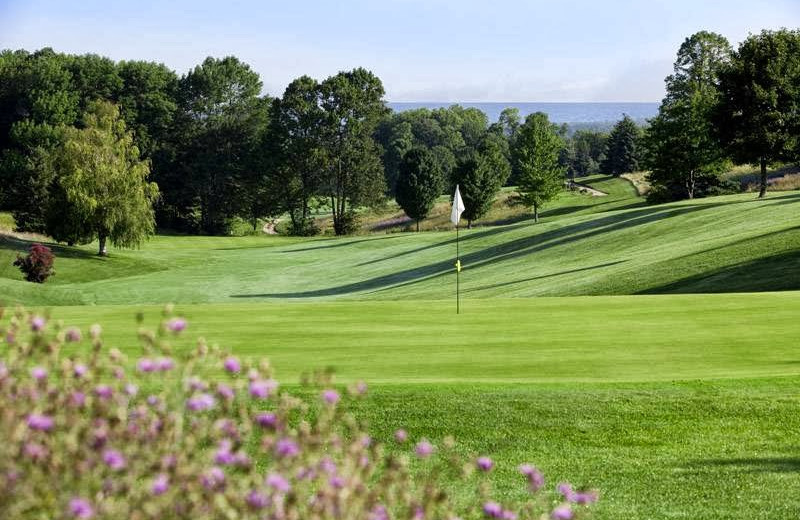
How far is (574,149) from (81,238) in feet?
343

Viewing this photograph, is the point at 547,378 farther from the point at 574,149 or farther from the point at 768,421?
the point at 574,149

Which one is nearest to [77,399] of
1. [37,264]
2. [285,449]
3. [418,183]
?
[285,449]

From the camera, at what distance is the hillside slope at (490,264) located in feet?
124

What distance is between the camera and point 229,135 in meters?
97.8

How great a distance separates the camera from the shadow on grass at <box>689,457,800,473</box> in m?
9.86

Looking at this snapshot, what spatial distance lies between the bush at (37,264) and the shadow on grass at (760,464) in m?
49.6

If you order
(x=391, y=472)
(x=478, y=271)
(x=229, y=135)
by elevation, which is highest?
(x=229, y=135)

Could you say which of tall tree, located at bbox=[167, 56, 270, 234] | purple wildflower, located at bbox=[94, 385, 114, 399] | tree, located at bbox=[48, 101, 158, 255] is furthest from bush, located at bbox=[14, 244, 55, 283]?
purple wildflower, located at bbox=[94, 385, 114, 399]

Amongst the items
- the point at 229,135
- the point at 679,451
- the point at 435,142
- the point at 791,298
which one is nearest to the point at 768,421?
the point at 679,451

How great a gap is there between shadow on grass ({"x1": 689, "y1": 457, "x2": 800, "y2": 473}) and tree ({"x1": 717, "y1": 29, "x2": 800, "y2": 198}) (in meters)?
49.6

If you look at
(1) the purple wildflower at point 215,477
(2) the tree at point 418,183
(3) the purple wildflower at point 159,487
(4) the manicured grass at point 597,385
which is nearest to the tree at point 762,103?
(2) the tree at point 418,183

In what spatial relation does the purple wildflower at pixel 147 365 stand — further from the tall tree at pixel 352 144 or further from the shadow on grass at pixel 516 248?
the tall tree at pixel 352 144

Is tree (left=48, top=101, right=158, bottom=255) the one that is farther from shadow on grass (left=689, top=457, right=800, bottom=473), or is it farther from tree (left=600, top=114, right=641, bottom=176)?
tree (left=600, top=114, right=641, bottom=176)

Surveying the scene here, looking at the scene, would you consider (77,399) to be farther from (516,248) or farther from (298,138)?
(298,138)
